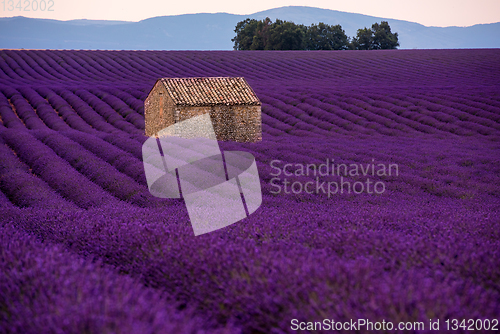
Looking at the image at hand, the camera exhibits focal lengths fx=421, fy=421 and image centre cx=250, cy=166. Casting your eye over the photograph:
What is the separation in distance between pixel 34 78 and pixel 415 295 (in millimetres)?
33762

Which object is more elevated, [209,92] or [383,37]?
[383,37]

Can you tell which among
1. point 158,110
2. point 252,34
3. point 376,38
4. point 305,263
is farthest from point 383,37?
point 305,263

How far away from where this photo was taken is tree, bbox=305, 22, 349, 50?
57.9m

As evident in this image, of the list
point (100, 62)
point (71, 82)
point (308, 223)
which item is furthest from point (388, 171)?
point (100, 62)

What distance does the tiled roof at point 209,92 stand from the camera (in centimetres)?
1605

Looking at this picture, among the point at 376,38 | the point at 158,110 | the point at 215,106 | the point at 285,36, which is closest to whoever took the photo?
the point at 215,106

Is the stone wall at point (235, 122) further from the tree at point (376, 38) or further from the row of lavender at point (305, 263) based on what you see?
the tree at point (376, 38)

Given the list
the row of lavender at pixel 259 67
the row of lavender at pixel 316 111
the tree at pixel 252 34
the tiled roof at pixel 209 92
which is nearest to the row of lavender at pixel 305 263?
the tiled roof at pixel 209 92

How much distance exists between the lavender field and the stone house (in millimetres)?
2170

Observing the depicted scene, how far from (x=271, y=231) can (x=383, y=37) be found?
5888 cm

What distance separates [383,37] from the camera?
5659 centimetres

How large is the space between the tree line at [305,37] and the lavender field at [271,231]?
1278 inches

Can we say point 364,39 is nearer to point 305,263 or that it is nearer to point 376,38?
point 376,38

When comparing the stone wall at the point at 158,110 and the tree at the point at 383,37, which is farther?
the tree at the point at 383,37
